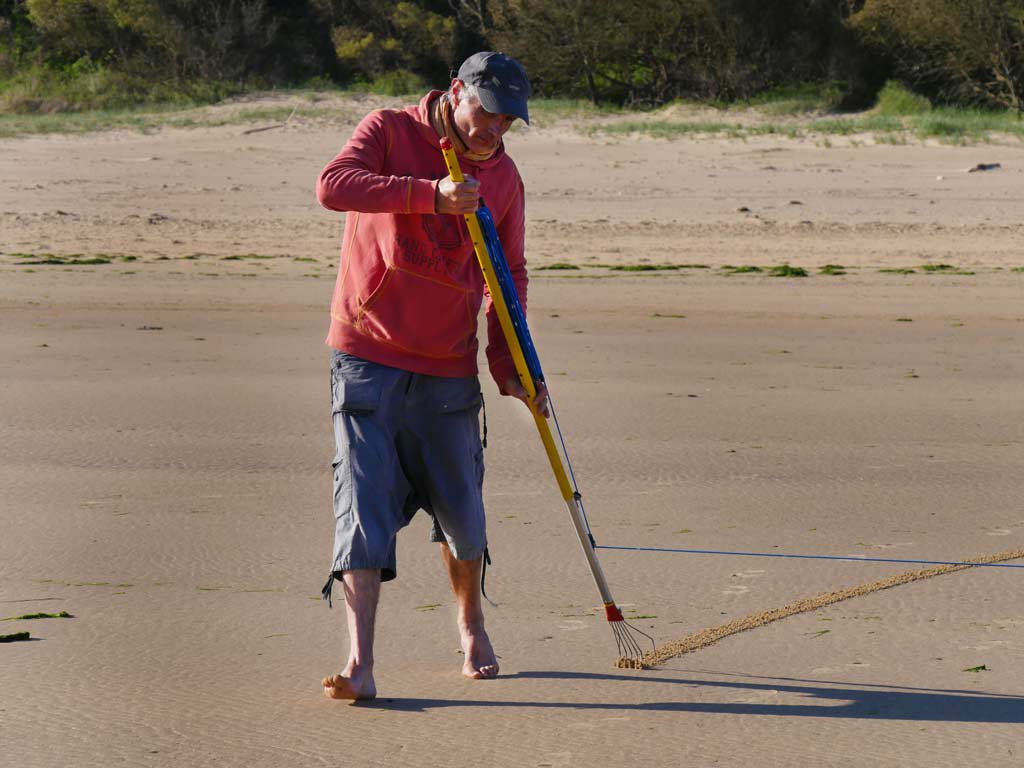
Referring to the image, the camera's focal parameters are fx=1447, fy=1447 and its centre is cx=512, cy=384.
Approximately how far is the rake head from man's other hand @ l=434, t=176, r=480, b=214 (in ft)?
4.07

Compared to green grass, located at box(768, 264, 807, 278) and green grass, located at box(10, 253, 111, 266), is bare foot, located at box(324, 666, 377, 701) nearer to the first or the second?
green grass, located at box(768, 264, 807, 278)

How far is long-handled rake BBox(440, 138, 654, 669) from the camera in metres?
3.66

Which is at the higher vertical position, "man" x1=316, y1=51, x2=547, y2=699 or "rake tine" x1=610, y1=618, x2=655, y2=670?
"man" x1=316, y1=51, x2=547, y2=699

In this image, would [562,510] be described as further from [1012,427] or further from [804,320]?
[804,320]

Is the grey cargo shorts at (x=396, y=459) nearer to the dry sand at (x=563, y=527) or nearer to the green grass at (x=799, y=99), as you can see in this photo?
the dry sand at (x=563, y=527)

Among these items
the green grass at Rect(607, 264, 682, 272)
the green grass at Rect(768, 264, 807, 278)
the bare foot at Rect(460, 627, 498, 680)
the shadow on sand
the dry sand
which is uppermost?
the bare foot at Rect(460, 627, 498, 680)

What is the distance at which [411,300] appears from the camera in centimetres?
368

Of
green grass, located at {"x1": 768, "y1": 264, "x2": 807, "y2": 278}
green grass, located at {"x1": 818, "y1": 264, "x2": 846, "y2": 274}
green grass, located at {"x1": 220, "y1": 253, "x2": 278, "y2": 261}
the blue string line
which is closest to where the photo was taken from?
the blue string line

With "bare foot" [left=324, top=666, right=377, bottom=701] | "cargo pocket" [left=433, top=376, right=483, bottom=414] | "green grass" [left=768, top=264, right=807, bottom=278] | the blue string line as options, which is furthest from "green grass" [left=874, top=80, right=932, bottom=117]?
"bare foot" [left=324, top=666, right=377, bottom=701]

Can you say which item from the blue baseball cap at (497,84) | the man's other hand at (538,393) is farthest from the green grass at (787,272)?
the blue baseball cap at (497,84)

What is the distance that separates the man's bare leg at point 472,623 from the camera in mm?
3920

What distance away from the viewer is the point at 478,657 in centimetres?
392

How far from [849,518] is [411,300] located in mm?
2608

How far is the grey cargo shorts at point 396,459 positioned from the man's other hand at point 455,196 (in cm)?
48
